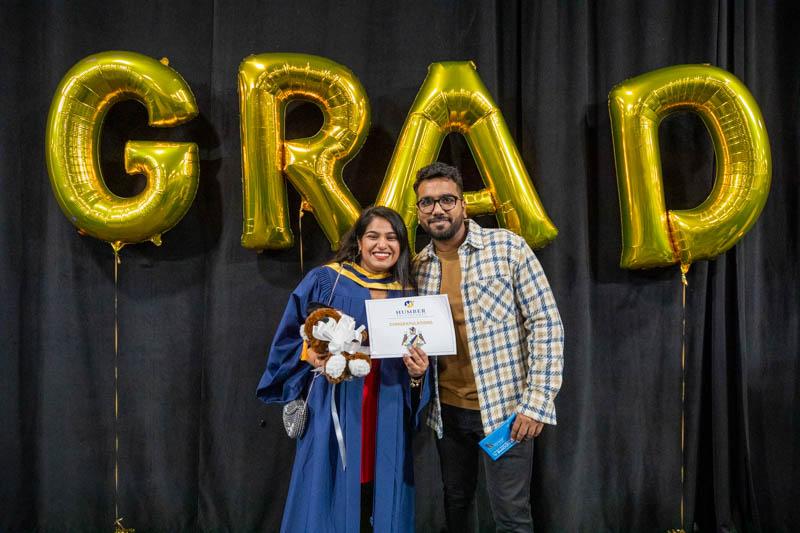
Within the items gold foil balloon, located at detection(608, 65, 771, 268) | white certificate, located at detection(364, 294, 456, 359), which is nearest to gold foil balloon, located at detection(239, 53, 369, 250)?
white certificate, located at detection(364, 294, 456, 359)

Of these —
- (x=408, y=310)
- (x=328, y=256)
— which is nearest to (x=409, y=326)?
(x=408, y=310)

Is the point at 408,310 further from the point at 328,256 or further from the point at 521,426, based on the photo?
the point at 328,256

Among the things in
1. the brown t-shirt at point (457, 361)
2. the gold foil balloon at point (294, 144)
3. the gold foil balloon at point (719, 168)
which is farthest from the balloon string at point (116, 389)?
the gold foil balloon at point (719, 168)

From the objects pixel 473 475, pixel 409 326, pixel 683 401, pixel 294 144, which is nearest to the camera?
pixel 409 326

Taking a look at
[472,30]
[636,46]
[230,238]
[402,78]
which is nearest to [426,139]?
[402,78]

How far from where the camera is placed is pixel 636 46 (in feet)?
7.54

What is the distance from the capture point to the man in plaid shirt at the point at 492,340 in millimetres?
1517

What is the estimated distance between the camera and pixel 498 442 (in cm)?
148

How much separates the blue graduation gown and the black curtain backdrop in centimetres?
72

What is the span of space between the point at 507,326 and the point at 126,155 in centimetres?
166

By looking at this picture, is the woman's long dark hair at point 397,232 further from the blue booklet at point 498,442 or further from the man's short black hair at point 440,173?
the blue booklet at point 498,442

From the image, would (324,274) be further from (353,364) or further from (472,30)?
(472,30)

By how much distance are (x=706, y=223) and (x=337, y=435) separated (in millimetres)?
1647

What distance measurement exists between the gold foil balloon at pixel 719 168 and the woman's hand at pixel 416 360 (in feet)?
3.68
